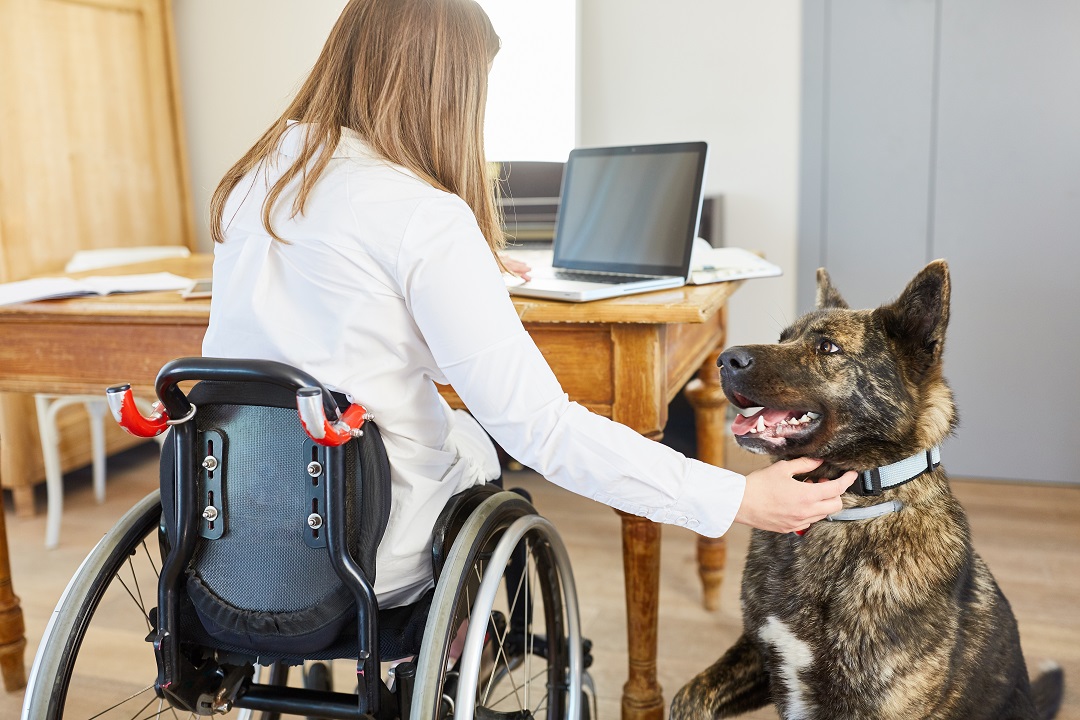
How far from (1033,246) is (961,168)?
1.14 ft

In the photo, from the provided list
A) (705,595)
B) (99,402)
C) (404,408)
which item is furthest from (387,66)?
(99,402)

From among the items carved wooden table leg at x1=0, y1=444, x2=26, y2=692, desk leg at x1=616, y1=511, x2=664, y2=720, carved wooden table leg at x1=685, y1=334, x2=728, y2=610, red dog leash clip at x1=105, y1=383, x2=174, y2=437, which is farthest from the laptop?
carved wooden table leg at x1=0, y1=444, x2=26, y2=692

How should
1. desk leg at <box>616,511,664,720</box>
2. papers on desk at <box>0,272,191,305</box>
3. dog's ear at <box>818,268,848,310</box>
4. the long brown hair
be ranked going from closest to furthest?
the long brown hair, dog's ear at <box>818,268,848,310</box>, desk leg at <box>616,511,664,720</box>, papers on desk at <box>0,272,191,305</box>

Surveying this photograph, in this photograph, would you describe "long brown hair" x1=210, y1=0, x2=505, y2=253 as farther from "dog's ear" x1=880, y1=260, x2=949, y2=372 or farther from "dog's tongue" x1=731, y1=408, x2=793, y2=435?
"dog's ear" x1=880, y1=260, x2=949, y2=372

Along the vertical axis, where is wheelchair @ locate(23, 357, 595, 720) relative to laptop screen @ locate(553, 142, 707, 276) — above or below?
below

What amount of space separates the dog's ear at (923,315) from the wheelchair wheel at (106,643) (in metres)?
1.00

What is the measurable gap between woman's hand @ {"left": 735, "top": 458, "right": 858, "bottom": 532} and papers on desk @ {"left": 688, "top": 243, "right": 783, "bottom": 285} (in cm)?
58

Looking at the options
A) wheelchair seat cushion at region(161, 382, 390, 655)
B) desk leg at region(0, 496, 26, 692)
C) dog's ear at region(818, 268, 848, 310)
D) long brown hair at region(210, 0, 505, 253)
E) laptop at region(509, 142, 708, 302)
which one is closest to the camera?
wheelchair seat cushion at region(161, 382, 390, 655)

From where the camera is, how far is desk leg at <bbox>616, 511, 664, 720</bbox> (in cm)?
156

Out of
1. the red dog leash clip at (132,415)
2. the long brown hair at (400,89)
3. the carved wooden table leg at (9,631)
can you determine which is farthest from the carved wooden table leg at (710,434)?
the carved wooden table leg at (9,631)

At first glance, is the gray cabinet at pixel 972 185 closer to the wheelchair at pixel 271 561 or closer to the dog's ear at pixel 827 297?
the dog's ear at pixel 827 297

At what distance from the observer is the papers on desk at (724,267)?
1.71 m

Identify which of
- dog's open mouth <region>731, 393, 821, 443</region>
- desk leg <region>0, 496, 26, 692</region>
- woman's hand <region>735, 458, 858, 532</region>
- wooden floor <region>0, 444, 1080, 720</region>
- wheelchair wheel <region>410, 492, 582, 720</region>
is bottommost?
wooden floor <region>0, 444, 1080, 720</region>

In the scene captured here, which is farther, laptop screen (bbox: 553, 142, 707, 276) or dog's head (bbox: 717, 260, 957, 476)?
laptop screen (bbox: 553, 142, 707, 276)
